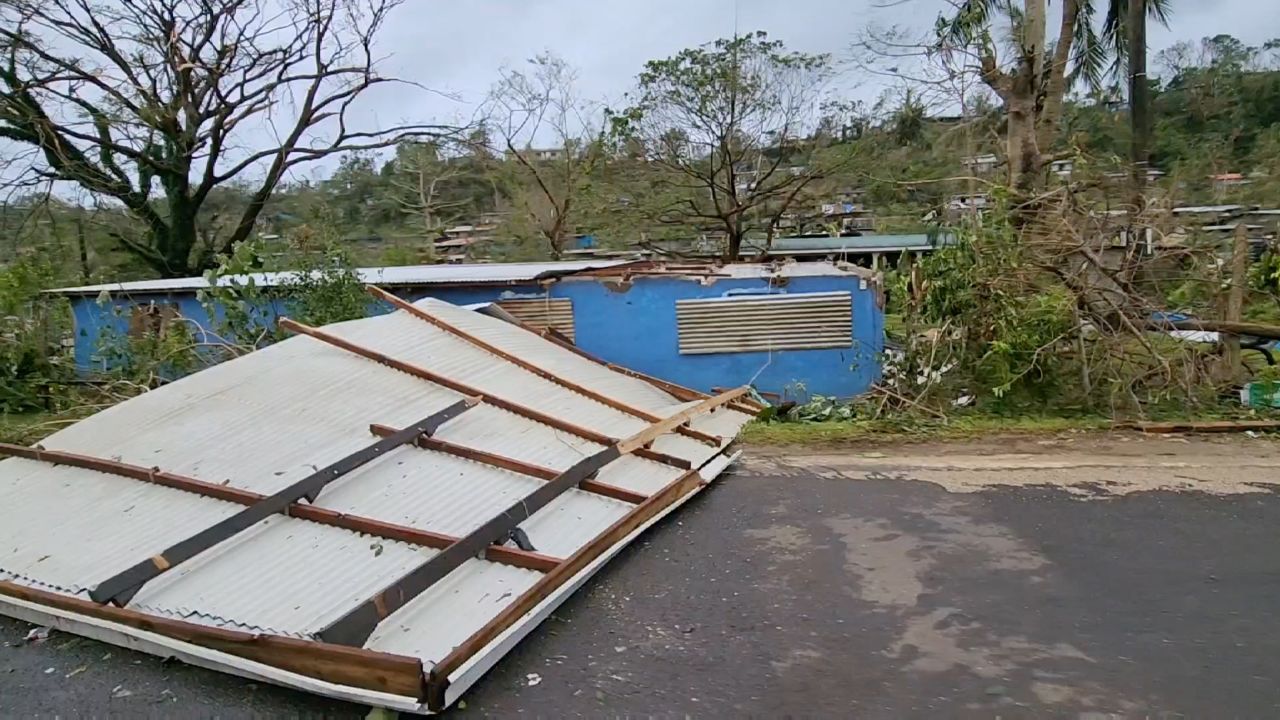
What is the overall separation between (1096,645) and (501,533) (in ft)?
8.78

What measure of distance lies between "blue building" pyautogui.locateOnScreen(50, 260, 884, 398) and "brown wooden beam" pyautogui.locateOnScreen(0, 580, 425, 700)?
650cm

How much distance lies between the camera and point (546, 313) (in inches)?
371

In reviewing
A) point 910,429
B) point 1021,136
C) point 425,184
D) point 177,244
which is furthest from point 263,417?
point 425,184

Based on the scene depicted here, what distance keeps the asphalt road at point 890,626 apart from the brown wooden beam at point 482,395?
0.77 metres

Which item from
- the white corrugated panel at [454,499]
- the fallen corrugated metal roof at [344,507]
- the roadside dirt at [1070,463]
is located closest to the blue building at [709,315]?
the roadside dirt at [1070,463]

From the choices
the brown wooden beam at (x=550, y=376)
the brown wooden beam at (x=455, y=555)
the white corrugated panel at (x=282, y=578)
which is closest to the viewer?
the brown wooden beam at (x=455, y=555)

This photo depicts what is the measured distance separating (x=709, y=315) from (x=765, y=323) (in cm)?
65

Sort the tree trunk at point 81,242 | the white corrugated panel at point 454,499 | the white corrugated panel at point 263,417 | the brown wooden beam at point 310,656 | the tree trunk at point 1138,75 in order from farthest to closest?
the tree trunk at point 81,242 < the tree trunk at point 1138,75 < the white corrugated panel at point 263,417 < the white corrugated panel at point 454,499 < the brown wooden beam at point 310,656

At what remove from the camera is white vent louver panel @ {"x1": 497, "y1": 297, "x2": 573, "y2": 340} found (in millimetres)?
9391

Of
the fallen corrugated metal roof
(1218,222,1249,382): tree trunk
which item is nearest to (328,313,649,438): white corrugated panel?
the fallen corrugated metal roof

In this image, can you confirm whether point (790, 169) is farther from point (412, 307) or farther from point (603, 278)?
point (412, 307)

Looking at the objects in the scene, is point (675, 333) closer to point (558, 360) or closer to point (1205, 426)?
point (558, 360)

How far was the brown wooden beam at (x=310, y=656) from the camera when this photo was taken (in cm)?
273

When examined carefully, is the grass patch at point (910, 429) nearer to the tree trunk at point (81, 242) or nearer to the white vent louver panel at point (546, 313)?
the white vent louver panel at point (546, 313)
